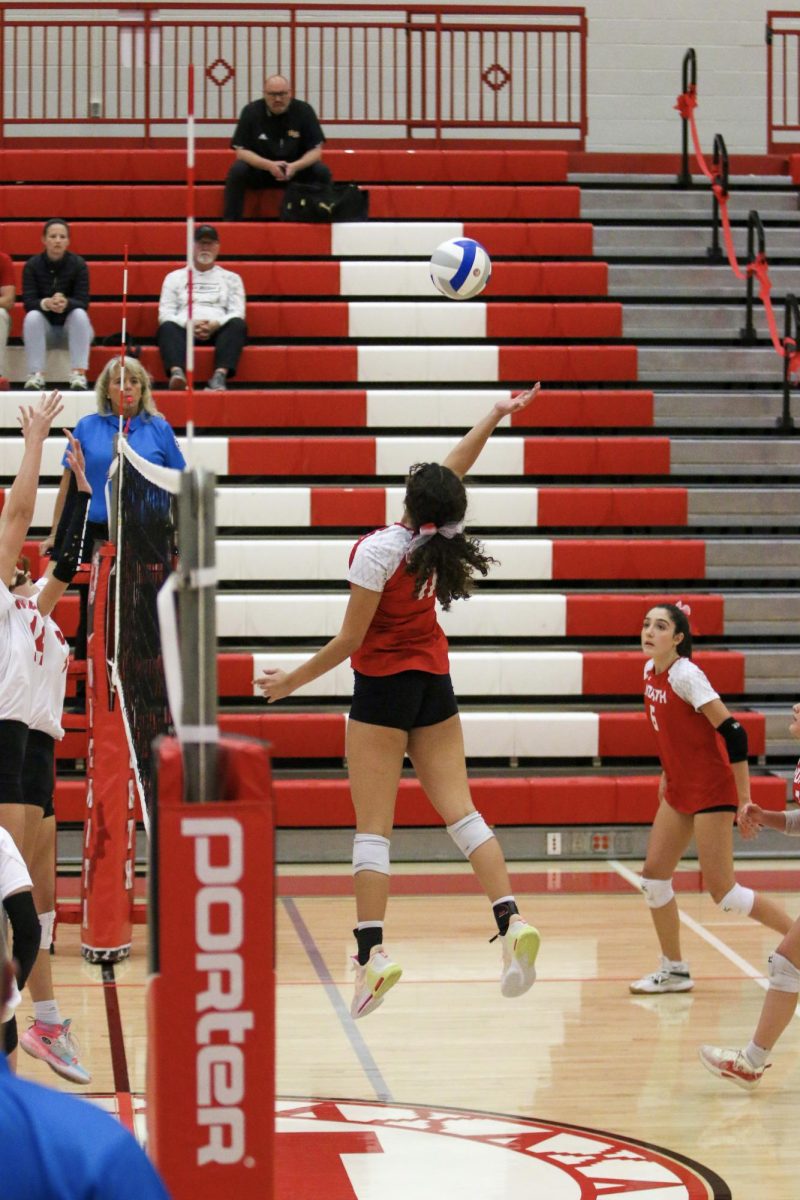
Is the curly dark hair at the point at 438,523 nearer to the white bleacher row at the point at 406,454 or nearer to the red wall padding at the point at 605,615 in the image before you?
the red wall padding at the point at 605,615

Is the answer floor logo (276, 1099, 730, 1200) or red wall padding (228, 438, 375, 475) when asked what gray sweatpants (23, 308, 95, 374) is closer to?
red wall padding (228, 438, 375, 475)

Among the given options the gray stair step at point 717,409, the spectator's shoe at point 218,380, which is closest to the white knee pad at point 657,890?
the gray stair step at point 717,409

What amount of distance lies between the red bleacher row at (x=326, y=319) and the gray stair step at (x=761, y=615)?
7.48 feet

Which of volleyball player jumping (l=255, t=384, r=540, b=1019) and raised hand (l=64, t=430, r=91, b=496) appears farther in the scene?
raised hand (l=64, t=430, r=91, b=496)

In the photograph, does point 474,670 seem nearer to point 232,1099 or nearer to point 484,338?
point 484,338

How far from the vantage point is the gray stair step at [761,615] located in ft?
33.8

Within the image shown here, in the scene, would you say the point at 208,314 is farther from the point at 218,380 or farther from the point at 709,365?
the point at 709,365

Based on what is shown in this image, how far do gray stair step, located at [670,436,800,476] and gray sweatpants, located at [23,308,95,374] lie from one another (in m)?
3.66

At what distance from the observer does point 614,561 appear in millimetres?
10359

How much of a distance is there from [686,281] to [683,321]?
0.44 meters

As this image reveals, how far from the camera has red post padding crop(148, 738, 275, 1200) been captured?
252 cm

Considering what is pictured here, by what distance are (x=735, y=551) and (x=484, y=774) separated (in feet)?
7.02

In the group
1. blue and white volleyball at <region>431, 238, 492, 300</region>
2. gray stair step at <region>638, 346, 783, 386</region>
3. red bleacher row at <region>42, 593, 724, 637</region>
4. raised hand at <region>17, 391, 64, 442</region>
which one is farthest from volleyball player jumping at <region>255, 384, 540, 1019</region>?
gray stair step at <region>638, 346, 783, 386</region>

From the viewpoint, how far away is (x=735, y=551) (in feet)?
34.6
